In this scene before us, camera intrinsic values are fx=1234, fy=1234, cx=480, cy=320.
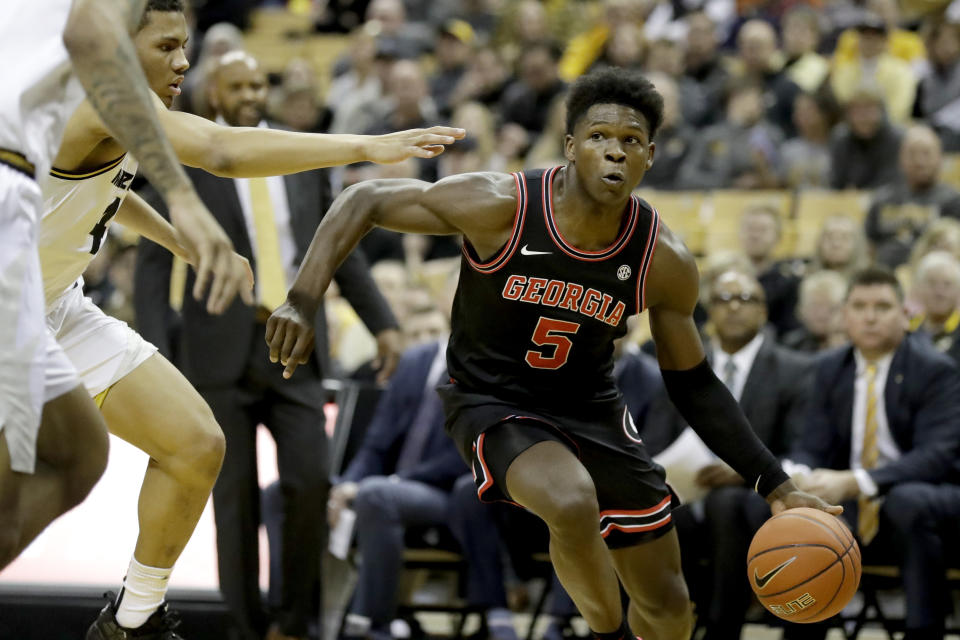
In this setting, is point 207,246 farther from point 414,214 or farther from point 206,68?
point 206,68

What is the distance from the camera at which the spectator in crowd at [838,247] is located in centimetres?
816

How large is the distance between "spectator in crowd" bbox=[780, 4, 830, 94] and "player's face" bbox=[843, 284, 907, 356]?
17.2 feet

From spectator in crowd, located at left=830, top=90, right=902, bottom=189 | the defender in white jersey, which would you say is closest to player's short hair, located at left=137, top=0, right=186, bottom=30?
the defender in white jersey

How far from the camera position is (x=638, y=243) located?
4223mm

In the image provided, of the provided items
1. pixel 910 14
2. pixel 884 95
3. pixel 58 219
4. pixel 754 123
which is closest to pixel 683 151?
pixel 754 123

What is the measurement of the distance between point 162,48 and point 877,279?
12.3 ft

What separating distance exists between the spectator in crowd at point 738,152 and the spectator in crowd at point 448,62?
3.06 meters

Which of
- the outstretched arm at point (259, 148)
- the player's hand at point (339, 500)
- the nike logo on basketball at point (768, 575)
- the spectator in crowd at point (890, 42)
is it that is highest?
the spectator in crowd at point (890, 42)

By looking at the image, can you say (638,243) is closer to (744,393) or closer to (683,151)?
(744,393)

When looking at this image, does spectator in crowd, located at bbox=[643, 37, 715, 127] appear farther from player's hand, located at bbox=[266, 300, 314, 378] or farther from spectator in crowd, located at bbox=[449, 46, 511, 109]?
player's hand, located at bbox=[266, 300, 314, 378]

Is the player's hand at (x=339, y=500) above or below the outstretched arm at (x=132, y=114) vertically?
below

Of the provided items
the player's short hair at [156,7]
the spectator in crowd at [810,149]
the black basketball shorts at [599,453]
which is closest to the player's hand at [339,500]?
the black basketball shorts at [599,453]

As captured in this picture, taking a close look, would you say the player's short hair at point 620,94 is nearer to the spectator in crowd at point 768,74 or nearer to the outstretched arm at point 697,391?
the outstretched arm at point 697,391

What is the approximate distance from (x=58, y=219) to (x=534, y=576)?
3.62m
